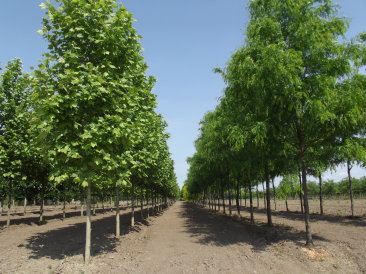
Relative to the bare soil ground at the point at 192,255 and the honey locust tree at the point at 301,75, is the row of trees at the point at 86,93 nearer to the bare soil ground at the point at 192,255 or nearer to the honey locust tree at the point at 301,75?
the bare soil ground at the point at 192,255

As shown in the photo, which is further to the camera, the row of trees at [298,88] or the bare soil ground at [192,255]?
the row of trees at [298,88]

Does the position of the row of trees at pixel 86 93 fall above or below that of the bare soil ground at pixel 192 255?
above

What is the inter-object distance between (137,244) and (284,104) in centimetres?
881

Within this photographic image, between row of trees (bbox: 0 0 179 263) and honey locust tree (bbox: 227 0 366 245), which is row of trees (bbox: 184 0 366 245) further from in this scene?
row of trees (bbox: 0 0 179 263)

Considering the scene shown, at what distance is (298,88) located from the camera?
1062 cm

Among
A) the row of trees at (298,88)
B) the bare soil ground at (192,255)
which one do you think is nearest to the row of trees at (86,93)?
the bare soil ground at (192,255)

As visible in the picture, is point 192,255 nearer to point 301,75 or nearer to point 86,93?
point 86,93

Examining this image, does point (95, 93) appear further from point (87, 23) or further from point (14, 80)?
point (14, 80)

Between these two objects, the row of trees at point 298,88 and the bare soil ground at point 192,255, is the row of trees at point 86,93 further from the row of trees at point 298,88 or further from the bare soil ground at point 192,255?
the row of trees at point 298,88

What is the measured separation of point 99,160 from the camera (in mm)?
8102

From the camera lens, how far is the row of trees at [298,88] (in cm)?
1010

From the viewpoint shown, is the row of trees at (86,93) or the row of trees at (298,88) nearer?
the row of trees at (86,93)

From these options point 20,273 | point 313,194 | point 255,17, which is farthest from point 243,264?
point 313,194

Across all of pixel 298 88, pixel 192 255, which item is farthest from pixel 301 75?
pixel 192 255
